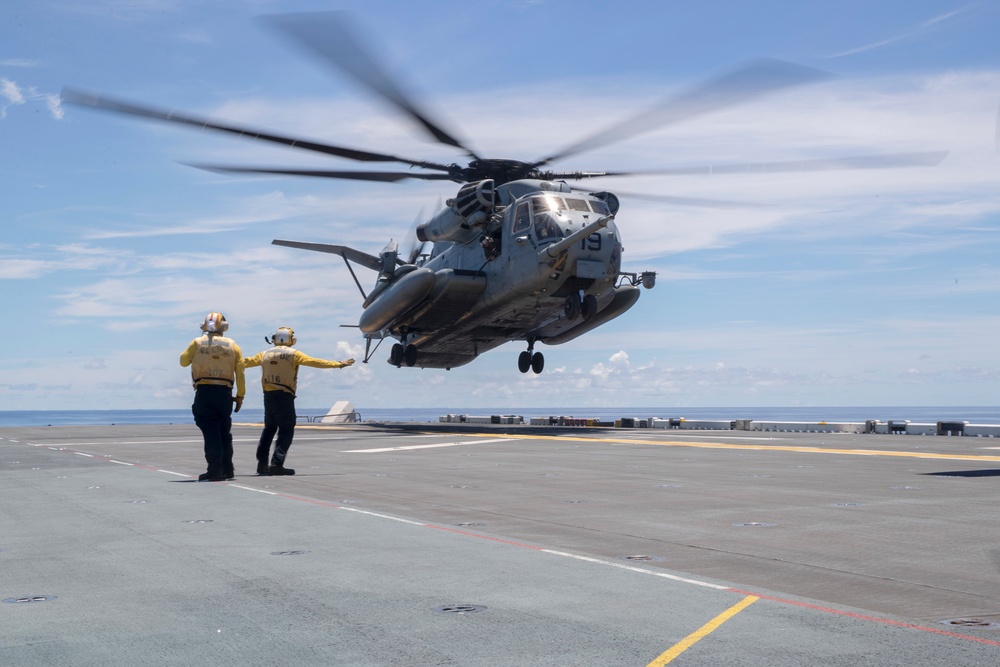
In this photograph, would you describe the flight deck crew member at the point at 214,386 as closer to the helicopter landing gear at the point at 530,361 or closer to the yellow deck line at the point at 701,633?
the yellow deck line at the point at 701,633

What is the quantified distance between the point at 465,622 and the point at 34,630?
88.8 inches

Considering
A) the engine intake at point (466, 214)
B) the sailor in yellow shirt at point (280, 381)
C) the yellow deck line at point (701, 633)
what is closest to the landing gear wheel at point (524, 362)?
the engine intake at point (466, 214)

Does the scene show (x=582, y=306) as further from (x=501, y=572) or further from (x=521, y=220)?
(x=501, y=572)

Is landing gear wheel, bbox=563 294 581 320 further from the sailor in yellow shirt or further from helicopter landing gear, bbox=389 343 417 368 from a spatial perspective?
the sailor in yellow shirt

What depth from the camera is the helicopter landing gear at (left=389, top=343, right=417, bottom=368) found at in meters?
41.3

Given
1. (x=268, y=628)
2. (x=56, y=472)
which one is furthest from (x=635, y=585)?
(x=56, y=472)

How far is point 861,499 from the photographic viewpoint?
11.7m

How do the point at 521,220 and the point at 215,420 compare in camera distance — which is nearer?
the point at 215,420

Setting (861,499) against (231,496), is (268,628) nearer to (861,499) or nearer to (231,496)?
(231,496)

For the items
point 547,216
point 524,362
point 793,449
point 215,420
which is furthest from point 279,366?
point 524,362

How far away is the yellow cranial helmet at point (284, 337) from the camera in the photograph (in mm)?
15555

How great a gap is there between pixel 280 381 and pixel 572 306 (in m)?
18.9

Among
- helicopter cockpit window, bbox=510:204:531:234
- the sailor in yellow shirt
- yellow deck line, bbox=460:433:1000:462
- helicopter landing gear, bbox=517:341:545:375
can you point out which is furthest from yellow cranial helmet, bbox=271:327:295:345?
helicopter landing gear, bbox=517:341:545:375

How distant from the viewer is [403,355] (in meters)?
41.5
